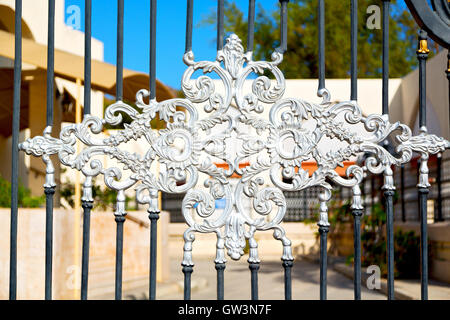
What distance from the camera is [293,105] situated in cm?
257

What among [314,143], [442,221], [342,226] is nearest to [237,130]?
Answer: [314,143]

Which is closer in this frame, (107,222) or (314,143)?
(314,143)

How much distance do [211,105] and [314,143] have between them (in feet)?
1.58

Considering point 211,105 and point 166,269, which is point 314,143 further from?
point 166,269

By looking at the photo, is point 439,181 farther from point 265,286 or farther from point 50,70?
point 50,70

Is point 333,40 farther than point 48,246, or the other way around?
point 333,40

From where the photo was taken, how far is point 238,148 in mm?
2578

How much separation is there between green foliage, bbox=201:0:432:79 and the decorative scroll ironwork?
2220 cm

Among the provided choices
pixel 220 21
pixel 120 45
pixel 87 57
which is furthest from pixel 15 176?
pixel 220 21

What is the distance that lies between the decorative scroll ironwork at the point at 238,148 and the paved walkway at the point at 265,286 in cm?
536

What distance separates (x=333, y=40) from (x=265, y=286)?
17215 millimetres

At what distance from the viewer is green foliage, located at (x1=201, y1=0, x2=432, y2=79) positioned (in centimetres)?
2436

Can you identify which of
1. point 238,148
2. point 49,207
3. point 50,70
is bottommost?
point 49,207
